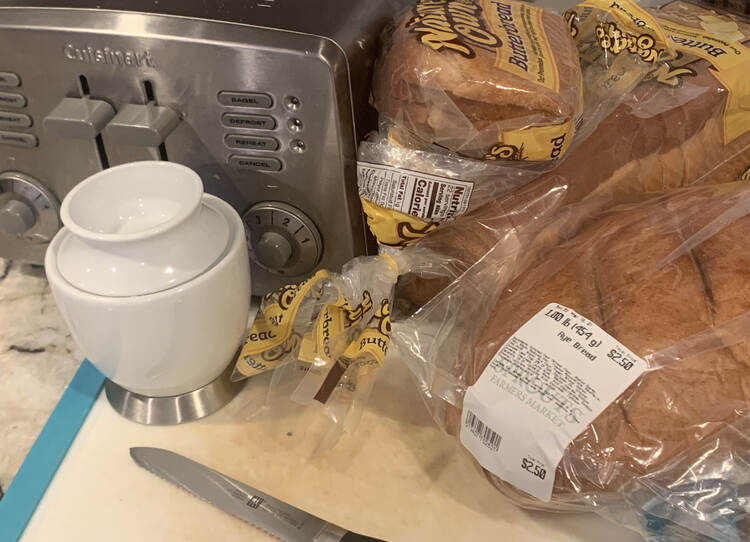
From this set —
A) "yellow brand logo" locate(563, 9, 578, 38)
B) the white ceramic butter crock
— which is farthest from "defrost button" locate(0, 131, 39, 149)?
"yellow brand logo" locate(563, 9, 578, 38)

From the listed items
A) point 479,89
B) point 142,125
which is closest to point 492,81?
point 479,89

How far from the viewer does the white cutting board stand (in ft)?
1.67

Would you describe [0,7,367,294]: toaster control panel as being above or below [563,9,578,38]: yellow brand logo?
below

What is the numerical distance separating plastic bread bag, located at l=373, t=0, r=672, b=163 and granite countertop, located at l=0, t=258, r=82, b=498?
1.26 feet

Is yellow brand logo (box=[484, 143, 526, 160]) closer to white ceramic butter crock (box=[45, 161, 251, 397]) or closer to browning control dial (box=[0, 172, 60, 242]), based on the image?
white ceramic butter crock (box=[45, 161, 251, 397])

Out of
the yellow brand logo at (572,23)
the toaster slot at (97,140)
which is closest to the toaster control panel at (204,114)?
the toaster slot at (97,140)

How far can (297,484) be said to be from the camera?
21.1 inches

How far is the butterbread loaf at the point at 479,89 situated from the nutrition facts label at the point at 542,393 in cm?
13

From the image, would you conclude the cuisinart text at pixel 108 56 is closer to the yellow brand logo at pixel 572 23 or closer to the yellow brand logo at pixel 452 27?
the yellow brand logo at pixel 452 27

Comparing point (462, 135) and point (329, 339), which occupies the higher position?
point (462, 135)

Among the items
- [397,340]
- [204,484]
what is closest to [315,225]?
[397,340]

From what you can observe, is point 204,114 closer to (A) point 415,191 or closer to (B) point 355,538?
(A) point 415,191

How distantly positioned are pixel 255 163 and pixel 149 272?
15cm

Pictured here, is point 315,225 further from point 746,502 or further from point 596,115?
point 746,502
